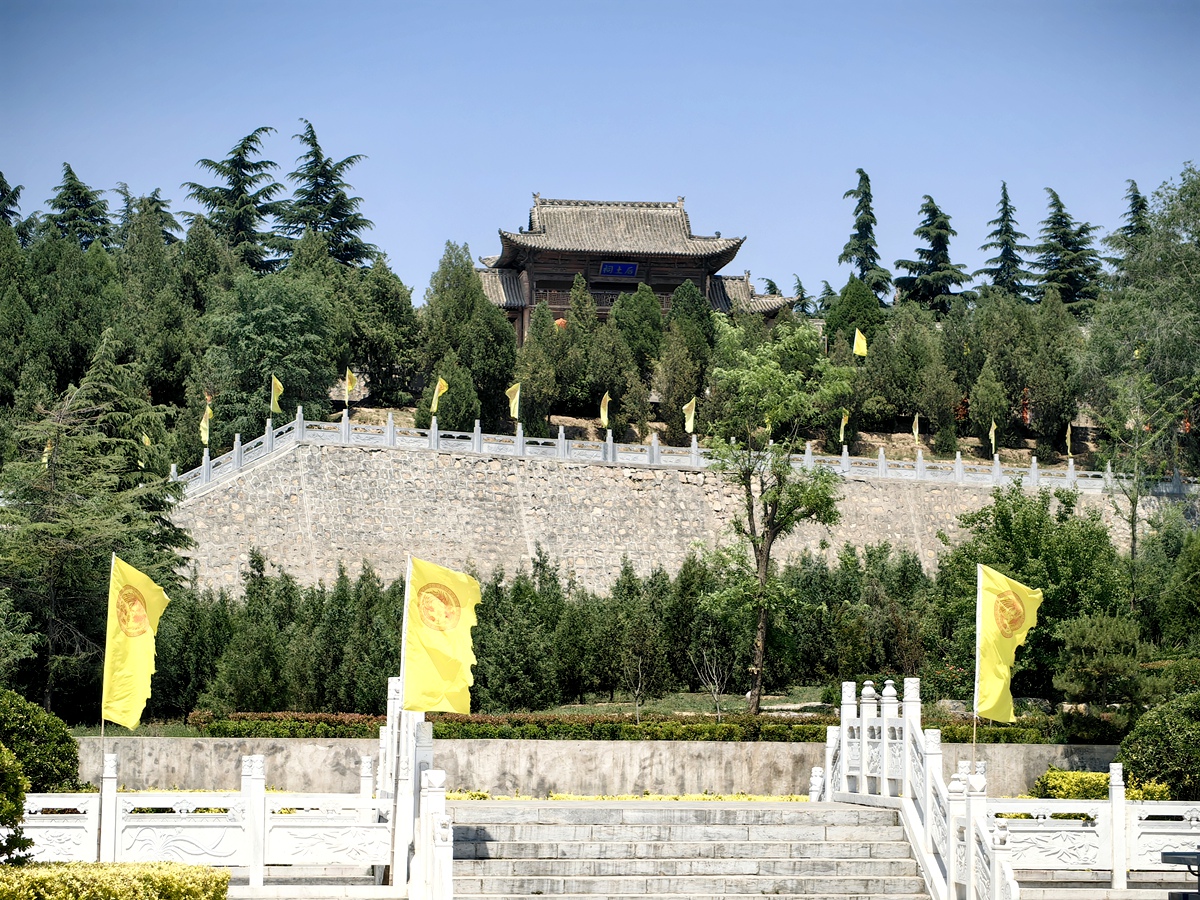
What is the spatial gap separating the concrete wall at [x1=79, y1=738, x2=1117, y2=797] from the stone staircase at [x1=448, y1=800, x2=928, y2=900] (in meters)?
4.17

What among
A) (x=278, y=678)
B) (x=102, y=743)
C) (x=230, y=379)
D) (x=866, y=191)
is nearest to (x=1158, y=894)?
(x=102, y=743)

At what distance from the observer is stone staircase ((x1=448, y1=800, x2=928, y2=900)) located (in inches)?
443

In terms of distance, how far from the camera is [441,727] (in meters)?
17.6

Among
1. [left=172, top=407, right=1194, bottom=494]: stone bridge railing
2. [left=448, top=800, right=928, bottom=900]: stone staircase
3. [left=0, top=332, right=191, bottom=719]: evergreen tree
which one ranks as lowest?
[left=448, top=800, right=928, bottom=900]: stone staircase

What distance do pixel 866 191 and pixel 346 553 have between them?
29.3 metres

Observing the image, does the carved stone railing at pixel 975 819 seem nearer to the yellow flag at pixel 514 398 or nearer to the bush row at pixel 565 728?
the bush row at pixel 565 728

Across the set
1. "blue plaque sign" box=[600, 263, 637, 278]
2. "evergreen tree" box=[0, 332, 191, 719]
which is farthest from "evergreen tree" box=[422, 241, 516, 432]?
"evergreen tree" box=[0, 332, 191, 719]

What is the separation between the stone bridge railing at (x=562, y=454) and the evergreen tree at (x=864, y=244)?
1650cm

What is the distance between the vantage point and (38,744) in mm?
13258

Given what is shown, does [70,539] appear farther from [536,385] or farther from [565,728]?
[536,385]

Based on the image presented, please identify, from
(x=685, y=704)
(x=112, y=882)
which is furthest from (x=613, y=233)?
(x=112, y=882)

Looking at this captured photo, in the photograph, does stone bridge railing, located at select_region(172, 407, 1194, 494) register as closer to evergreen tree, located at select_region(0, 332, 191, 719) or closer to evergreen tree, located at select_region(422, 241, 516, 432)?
evergreen tree, located at select_region(422, 241, 516, 432)

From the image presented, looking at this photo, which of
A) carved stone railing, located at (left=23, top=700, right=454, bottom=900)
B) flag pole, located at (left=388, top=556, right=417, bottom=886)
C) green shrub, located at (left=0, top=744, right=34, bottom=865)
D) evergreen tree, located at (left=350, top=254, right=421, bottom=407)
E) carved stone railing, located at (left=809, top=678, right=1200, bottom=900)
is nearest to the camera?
green shrub, located at (left=0, top=744, right=34, bottom=865)

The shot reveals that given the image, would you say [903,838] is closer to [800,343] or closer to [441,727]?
[441,727]
